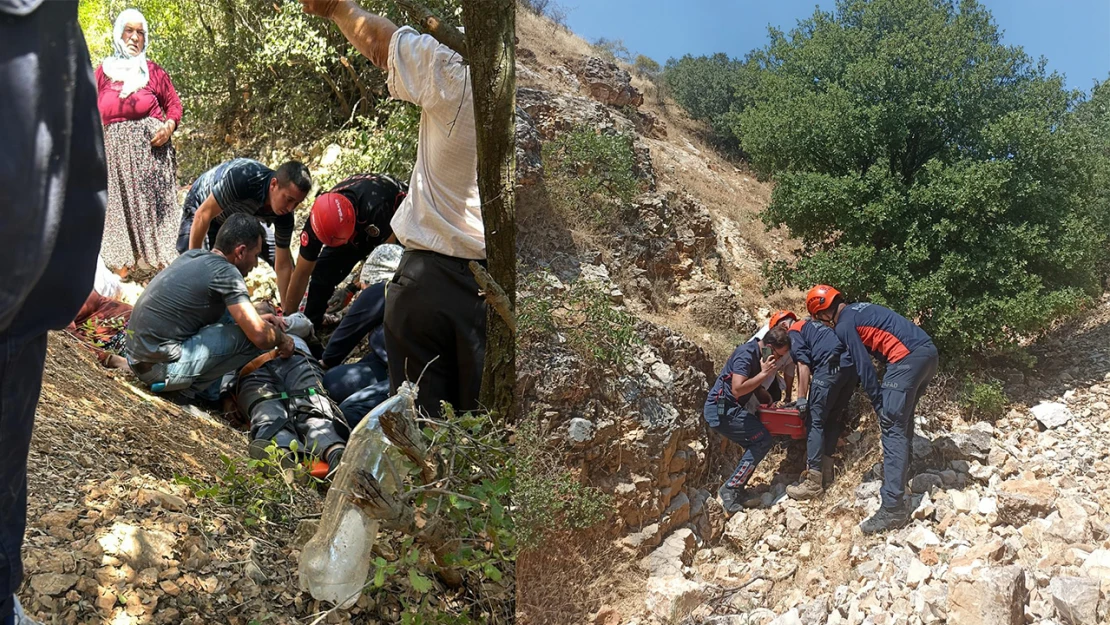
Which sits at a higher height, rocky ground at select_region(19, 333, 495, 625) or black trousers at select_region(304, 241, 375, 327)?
black trousers at select_region(304, 241, 375, 327)

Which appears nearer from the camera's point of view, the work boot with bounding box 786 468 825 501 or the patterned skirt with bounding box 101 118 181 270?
the work boot with bounding box 786 468 825 501

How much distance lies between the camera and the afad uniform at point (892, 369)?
1900 mm

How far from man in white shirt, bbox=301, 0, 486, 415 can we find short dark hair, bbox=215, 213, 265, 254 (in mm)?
1221

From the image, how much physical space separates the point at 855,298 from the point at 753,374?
290mm

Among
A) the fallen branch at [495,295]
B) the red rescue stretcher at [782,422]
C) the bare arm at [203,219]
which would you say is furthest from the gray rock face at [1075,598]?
the bare arm at [203,219]

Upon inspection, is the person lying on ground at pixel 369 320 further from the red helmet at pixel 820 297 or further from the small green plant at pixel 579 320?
the red helmet at pixel 820 297

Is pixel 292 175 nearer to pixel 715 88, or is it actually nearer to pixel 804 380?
pixel 715 88

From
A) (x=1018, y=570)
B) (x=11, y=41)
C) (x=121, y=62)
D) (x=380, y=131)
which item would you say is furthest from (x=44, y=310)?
(x=380, y=131)

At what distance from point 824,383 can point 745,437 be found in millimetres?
228

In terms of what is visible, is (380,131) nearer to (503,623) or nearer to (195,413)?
(195,413)

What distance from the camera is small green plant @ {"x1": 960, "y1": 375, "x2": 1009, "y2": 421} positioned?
188 centimetres

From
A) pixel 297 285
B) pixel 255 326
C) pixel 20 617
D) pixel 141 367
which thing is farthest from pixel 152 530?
pixel 297 285

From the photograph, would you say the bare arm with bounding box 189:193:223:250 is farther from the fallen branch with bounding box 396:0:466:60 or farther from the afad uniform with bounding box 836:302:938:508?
the afad uniform with bounding box 836:302:938:508

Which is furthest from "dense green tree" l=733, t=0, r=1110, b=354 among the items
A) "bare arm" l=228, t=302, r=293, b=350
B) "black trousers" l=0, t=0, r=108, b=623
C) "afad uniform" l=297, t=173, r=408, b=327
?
"afad uniform" l=297, t=173, r=408, b=327
